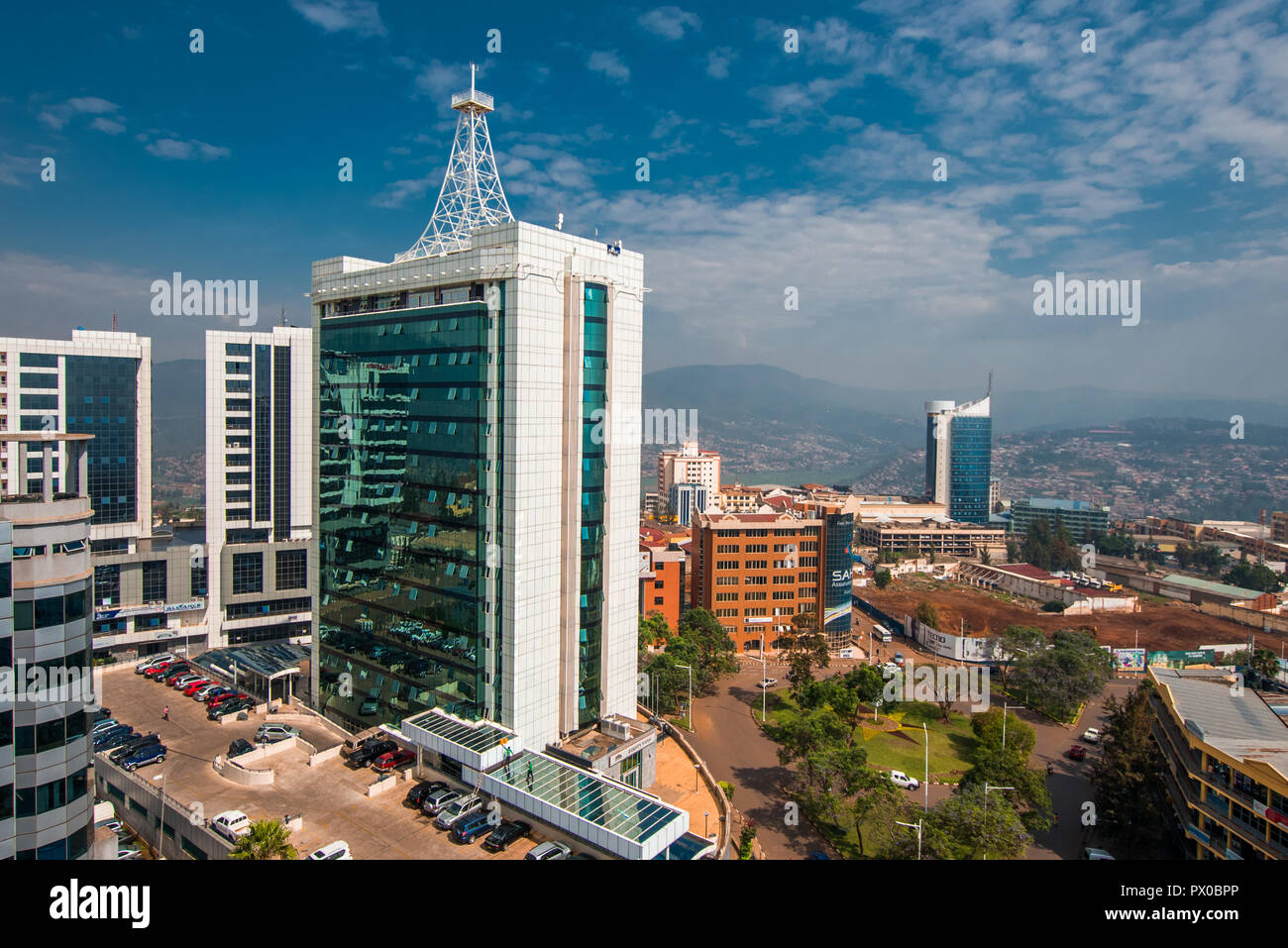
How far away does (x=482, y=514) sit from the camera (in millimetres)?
21688

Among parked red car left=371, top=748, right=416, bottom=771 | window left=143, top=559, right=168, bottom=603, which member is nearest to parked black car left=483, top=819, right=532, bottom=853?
parked red car left=371, top=748, right=416, bottom=771

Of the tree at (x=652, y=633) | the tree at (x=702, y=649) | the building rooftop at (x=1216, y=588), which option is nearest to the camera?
the tree at (x=702, y=649)

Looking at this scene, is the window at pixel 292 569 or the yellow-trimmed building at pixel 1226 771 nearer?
the yellow-trimmed building at pixel 1226 771

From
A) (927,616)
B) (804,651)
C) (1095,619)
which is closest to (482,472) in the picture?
(804,651)

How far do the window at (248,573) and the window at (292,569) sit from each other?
907 millimetres

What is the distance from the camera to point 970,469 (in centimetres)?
12131

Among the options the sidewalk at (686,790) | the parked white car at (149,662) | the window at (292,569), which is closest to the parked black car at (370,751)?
the sidewalk at (686,790)

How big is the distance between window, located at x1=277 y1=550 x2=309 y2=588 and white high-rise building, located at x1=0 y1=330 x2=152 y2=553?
860 centimetres

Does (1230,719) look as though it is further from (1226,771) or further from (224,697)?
(224,697)

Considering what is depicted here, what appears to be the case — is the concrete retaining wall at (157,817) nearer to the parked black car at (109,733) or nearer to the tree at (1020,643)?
the parked black car at (109,733)

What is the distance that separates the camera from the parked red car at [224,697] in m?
27.1

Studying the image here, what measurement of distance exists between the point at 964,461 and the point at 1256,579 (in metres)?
49.5

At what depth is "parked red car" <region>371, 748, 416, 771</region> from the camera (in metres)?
21.5
